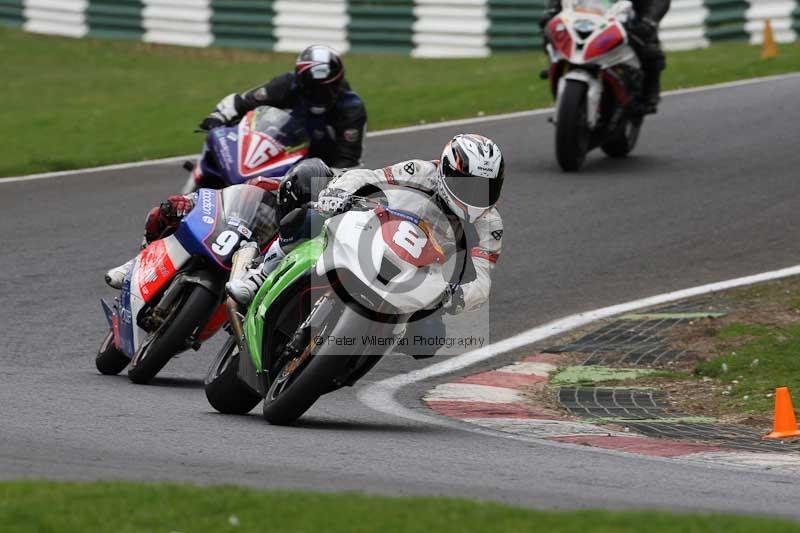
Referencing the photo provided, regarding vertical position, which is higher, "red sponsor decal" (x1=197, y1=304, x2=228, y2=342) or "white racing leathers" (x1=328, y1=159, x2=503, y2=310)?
"white racing leathers" (x1=328, y1=159, x2=503, y2=310)

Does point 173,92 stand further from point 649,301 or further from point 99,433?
point 99,433

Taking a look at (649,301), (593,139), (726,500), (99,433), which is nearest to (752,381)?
(649,301)

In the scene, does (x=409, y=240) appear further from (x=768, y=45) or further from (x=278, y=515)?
(x=768, y=45)

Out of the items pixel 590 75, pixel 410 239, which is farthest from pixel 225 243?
pixel 590 75

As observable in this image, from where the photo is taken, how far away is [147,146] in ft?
52.4

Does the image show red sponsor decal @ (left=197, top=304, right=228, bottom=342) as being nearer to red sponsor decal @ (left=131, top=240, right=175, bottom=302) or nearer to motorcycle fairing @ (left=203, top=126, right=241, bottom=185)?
red sponsor decal @ (left=131, top=240, right=175, bottom=302)

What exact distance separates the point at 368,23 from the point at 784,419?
1590 centimetres

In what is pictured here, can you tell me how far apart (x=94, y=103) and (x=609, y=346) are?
11.1m

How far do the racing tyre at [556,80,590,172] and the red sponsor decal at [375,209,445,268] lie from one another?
7011 mm

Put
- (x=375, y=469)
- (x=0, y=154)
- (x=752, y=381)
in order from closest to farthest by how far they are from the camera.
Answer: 1. (x=375, y=469)
2. (x=752, y=381)
3. (x=0, y=154)

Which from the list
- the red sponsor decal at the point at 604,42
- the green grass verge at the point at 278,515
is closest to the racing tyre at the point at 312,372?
the green grass verge at the point at 278,515

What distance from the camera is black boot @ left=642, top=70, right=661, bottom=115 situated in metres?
14.4

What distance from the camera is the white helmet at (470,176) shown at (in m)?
6.89

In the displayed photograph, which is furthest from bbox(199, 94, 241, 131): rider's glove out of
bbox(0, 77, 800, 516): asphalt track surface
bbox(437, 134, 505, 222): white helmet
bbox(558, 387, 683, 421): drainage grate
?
bbox(437, 134, 505, 222): white helmet
